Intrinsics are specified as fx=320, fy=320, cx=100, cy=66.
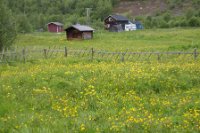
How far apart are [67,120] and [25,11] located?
164248 millimetres

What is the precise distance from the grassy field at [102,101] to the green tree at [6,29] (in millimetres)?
15557

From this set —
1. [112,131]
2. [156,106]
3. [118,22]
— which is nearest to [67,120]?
[112,131]

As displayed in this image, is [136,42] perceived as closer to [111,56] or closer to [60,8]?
[111,56]

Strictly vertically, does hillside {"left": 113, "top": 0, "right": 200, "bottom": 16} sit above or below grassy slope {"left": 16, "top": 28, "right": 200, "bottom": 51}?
above

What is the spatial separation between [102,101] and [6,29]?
21.3m

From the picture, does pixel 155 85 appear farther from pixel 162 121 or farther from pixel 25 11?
pixel 25 11

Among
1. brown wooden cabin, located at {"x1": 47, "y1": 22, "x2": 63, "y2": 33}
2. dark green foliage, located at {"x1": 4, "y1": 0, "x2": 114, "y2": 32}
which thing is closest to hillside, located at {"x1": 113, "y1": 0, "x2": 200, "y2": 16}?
dark green foliage, located at {"x1": 4, "y1": 0, "x2": 114, "y2": 32}

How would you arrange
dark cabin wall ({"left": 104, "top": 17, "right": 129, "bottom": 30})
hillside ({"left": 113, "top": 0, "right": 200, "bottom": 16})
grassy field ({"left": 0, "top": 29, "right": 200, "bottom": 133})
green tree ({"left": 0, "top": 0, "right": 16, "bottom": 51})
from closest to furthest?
grassy field ({"left": 0, "top": 29, "right": 200, "bottom": 133}) → green tree ({"left": 0, "top": 0, "right": 16, "bottom": 51}) → dark cabin wall ({"left": 104, "top": 17, "right": 129, "bottom": 30}) → hillside ({"left": 113, "top": 0, "right": 200, "bottom": 16})

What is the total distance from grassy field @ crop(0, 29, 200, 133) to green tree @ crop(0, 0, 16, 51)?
15.6 metres

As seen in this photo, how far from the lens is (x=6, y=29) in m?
30.8

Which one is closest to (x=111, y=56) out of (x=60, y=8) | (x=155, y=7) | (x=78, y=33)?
(x=78, y=33)

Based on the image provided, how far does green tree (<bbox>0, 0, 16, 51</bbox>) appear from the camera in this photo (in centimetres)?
3050

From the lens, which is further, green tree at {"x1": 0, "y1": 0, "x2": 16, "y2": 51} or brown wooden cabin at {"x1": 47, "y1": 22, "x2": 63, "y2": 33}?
brown wooden cabin at {"x1": 47, "y1": 22, "x2": 63, "y2": 33}

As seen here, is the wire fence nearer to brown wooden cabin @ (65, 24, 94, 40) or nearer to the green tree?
the green tree
